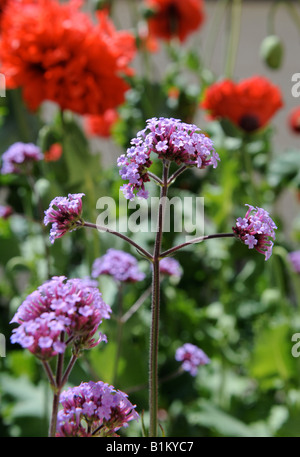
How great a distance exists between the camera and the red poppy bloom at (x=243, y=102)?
465 mm

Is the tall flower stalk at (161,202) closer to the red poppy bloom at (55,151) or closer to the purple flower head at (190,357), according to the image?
the purple flower head at (190,357)

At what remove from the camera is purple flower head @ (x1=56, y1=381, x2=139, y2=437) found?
0.16 m

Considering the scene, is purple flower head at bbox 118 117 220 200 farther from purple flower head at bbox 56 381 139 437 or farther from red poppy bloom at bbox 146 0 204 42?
red poppy bloom at bbox 146 0 204 42

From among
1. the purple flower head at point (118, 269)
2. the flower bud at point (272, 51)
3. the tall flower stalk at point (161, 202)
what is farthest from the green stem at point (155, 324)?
the flower bud at point (272, 51)

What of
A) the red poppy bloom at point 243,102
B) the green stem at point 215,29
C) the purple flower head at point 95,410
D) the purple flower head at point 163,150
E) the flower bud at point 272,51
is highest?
the green stem at point 215,29

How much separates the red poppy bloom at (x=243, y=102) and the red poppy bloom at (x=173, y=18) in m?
0.17

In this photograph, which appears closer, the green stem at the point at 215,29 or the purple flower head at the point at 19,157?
the purple flower head at the point at 19,157

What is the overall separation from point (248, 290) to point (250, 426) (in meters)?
0.13

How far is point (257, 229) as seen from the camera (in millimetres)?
159

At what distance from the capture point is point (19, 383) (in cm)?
38

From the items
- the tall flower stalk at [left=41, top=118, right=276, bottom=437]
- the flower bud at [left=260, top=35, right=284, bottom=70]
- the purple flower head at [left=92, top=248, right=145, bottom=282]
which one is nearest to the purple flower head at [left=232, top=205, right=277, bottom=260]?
the tall flower stalk at [left=41, top=118, right=276, bottom=437]

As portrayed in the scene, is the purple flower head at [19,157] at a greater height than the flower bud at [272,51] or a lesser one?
lesser

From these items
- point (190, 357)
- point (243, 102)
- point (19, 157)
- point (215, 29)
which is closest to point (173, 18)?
point (215, 29)
